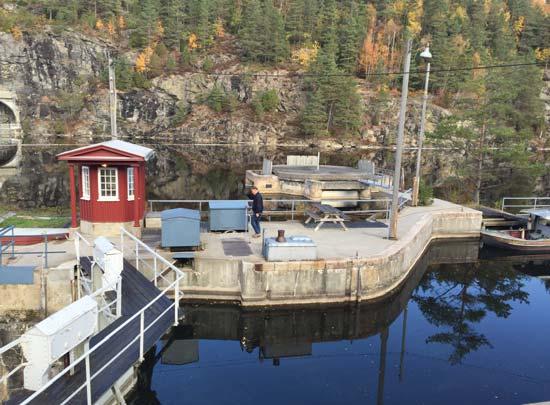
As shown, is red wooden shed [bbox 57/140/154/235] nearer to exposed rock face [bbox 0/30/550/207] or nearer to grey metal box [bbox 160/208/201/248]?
grey metal box [bbox 160/208/201/248]

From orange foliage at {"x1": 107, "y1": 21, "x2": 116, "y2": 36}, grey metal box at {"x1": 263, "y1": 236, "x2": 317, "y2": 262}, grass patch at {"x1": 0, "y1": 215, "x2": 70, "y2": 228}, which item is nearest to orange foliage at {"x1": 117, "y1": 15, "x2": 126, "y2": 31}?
orange foliage at {"x1": 107, "y1": 21, "x2": 116, "y2": 36}

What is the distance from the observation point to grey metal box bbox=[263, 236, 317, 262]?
1428cm

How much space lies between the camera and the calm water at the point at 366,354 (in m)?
10.4

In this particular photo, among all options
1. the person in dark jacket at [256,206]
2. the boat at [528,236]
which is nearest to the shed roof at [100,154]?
the person in dark jacket at [256,206]

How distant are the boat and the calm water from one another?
5465 millimetres

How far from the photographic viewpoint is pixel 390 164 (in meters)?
59.9

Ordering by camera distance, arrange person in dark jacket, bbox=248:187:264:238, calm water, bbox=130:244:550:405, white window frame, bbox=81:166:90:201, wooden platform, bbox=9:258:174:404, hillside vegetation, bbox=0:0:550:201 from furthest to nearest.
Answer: hillside vegetation, bbox=0:0:550:201 < person in dark jacket, bbox=248:187:264:238 < white window frame, bbox=81:166:90:201 < calm water, bbox=130:244:550:405 < wooden platform, bbox=9:258:174:404

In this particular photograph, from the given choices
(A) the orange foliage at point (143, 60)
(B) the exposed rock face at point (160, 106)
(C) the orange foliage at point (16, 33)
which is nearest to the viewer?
(B) the exposed rock face at point (160, 106)

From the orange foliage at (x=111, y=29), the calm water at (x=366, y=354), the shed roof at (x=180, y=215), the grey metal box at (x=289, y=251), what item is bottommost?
the calm water at (x=366, y=354)

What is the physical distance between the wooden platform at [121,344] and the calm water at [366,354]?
1799 mm

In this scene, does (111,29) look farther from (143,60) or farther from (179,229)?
(179,229)

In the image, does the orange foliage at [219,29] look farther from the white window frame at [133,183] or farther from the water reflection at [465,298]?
the water reflection at [465,298]

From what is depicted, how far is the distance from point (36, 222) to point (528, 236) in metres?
24.3

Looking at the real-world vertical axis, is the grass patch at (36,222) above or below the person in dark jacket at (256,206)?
below
